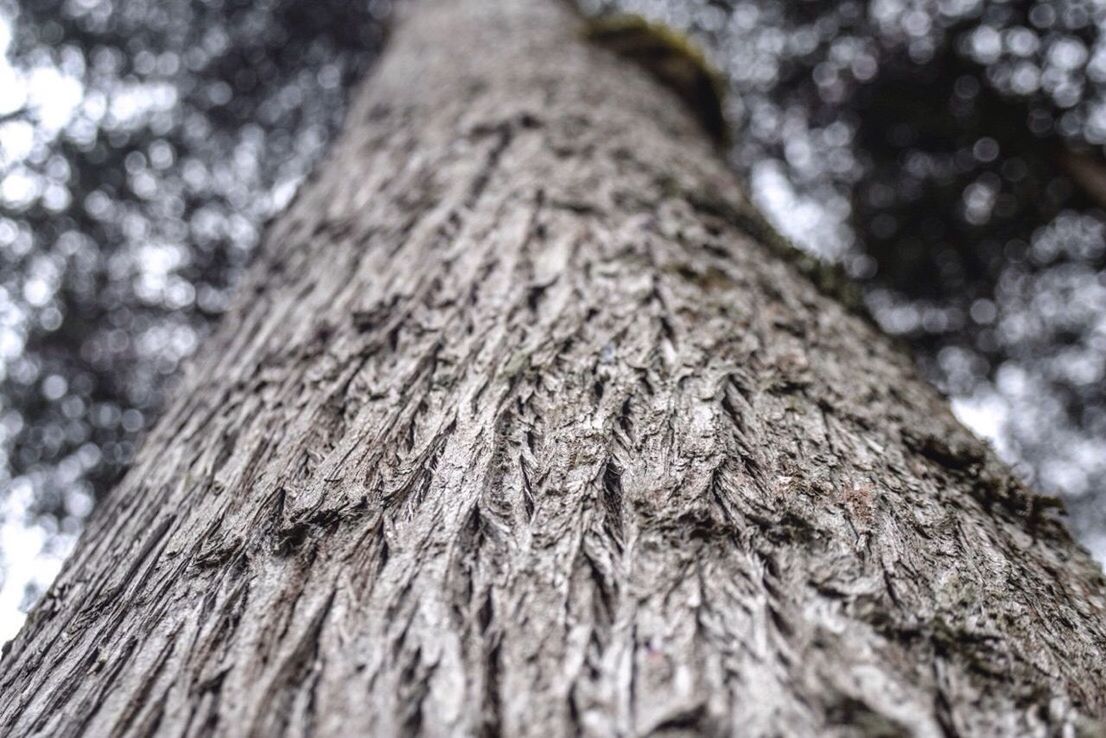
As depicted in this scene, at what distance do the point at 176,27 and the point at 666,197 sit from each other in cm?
528

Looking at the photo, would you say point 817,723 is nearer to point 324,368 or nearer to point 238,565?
point 238,565

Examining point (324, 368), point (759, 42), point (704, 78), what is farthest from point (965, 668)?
point (759, 42)

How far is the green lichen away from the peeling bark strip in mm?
1957

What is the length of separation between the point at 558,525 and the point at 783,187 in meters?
6.39

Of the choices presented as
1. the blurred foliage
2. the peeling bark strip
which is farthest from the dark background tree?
the peeling bark strip

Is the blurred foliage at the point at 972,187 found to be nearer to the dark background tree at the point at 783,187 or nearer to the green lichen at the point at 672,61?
the dark background tree at the point at 783,187

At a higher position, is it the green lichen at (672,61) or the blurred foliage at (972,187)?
the green lichen at (672,61)

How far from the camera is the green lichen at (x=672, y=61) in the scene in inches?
149

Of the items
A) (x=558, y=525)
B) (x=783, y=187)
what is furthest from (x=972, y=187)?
(x=558, y=525)

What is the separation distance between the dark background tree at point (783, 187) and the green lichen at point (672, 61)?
4.53 ft

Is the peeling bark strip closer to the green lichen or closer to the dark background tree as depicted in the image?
the green lichen

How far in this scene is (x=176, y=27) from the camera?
18.6 ft

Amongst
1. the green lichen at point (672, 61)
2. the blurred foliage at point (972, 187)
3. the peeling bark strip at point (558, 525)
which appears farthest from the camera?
the blurred foliage at point (972, 187)

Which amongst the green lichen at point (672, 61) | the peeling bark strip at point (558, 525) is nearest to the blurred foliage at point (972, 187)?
the green lichen at point (672, 61)
